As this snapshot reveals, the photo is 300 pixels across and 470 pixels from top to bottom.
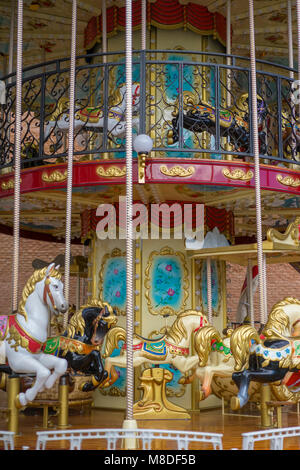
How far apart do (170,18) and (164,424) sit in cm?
632

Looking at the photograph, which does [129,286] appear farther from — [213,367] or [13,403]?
[213,367]

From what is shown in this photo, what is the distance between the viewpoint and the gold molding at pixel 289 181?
1008 cm

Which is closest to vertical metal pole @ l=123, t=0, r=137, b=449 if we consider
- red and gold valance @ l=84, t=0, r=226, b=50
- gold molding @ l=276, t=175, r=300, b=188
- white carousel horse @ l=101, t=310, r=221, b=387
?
white carousel horse @ l=101, t=310, r=221, b=387

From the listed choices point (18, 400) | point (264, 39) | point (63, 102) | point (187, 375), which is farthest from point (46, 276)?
point (264, 39)

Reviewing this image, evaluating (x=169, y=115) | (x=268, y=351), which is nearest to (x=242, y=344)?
(x=268, y=351)

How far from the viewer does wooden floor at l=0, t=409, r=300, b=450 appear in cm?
759

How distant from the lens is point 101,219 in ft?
37.8

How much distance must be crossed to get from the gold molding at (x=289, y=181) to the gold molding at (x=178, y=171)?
135cm

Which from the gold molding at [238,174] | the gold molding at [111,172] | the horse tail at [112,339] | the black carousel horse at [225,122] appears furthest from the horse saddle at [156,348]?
the black carousel horse at [225,122]

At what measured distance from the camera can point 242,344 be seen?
8500 mm

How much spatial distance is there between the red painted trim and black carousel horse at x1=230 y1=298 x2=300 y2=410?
6.58 ft

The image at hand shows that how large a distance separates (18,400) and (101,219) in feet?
13.1
